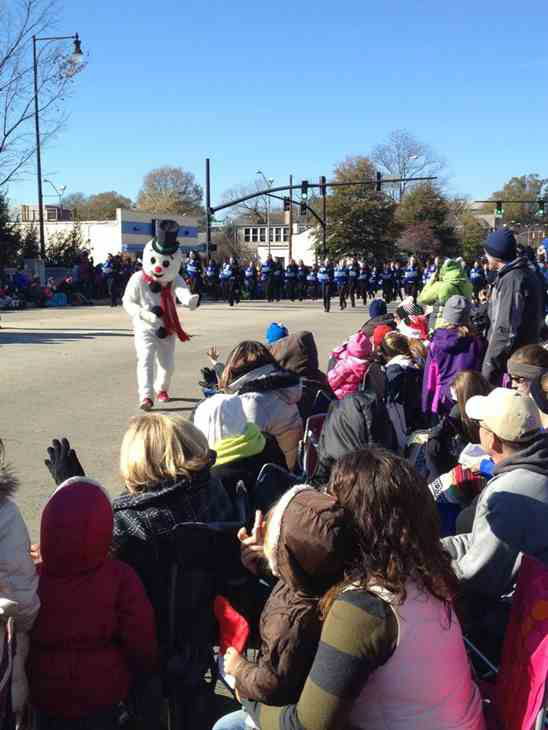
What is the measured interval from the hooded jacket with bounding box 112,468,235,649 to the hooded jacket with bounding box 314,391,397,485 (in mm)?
1342

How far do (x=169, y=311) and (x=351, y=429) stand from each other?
226 inches

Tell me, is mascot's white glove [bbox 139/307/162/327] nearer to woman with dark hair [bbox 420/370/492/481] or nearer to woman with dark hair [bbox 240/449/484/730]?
woman with dark hair [bbox 420/370/492/481]

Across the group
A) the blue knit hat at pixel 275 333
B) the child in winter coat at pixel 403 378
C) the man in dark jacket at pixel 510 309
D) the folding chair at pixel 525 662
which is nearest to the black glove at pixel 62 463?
the folding chair at pixel 525 662

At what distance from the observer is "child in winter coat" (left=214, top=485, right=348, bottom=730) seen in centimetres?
211

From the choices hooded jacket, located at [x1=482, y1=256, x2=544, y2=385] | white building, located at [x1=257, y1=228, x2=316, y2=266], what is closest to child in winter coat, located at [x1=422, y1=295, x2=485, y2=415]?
hooded jacket, located at [x1=482, y1=256, x2=544, y2=385]

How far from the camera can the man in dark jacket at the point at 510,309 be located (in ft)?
20.0

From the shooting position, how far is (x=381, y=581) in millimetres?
2086

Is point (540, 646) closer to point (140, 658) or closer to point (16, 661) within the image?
point (140, 658)

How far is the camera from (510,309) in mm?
6102

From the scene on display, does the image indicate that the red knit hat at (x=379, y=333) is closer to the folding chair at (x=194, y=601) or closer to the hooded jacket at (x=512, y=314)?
the hooded jacket at (x=512, y=314)

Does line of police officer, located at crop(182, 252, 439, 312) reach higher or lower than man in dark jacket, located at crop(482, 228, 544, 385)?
higher

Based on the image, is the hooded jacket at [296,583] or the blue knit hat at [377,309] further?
the blue knit hat at [377,309]

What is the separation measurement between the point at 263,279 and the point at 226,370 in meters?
30.8

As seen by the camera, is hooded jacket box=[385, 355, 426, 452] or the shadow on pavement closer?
hooded jacket box=[385, 355, 426, 452]
